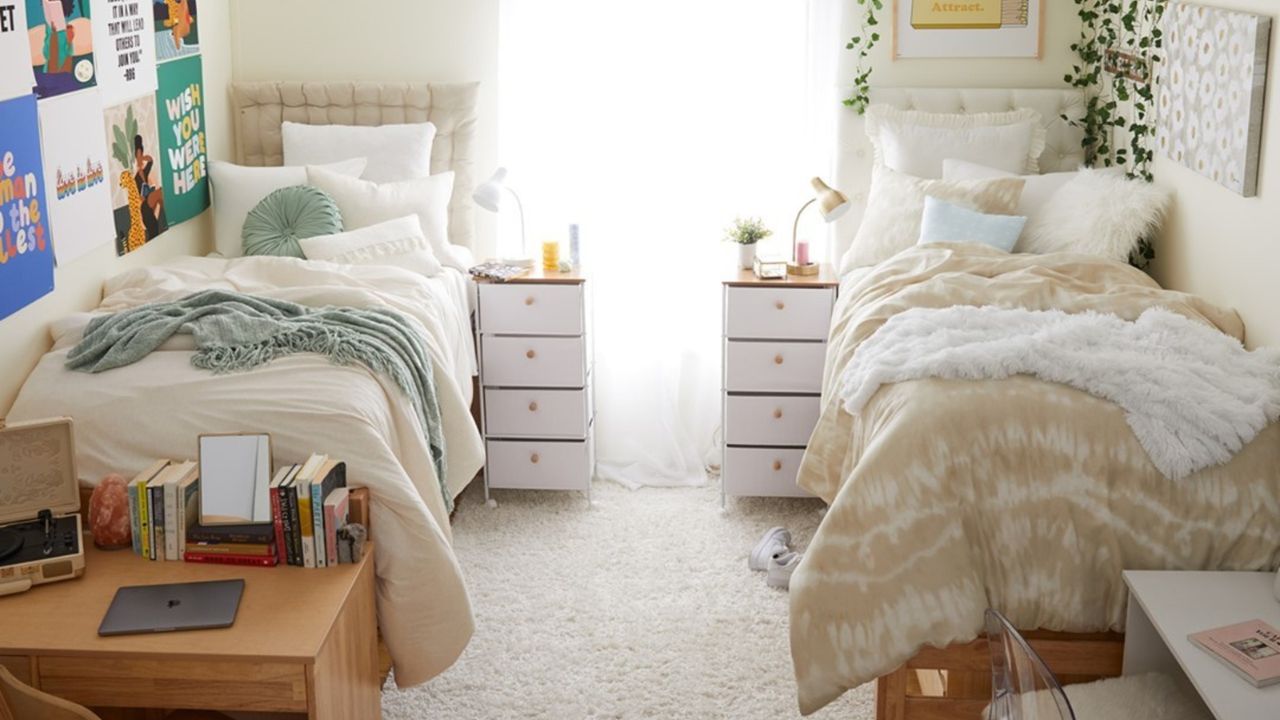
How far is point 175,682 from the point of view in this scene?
7.77 feet

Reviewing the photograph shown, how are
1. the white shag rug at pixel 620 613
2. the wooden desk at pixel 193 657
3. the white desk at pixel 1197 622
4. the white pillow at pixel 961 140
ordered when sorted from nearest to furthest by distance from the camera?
the white desk at pixel 1197 622, the wooden desk at pixel 193 657, the white shag rug at pixel 620 613, the white pillow at pixel 961 140

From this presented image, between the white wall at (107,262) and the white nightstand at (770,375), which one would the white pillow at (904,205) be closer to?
the white nightstand at (770,375)

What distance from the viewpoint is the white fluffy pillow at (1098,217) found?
3.84m

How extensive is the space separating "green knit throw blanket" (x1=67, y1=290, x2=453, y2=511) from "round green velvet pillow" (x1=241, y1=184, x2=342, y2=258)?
73cm

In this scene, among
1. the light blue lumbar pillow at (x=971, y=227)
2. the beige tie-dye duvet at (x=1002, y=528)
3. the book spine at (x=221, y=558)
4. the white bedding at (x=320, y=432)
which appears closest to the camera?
the beige tie-dye duvet at (x=1002, y=528)

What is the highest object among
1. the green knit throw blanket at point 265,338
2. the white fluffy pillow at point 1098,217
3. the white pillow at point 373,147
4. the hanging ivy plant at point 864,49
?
the hanging ivy plant at point 864,49

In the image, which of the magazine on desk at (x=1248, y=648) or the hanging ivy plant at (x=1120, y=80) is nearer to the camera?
the magazine on desk at (x=1248, y=648)

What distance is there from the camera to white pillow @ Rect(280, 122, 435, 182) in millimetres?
4469

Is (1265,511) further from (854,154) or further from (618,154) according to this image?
(618,154)

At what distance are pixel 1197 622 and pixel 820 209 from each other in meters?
2.20

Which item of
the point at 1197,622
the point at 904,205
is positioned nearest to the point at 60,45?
the point at 904,205

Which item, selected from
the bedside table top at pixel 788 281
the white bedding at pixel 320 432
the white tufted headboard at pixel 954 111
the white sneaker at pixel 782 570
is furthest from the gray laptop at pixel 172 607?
the white tufted headboard at pixel 954 111

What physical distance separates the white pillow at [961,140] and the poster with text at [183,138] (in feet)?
7.64

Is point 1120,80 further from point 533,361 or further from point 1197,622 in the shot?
point 1197,622
